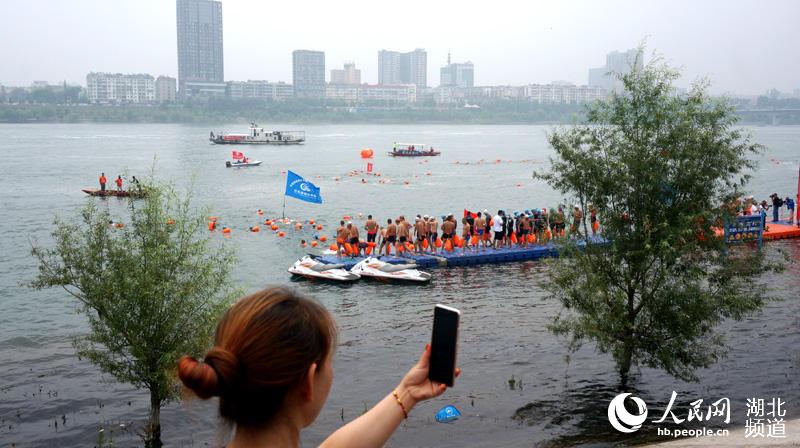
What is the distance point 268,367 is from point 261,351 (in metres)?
0.06

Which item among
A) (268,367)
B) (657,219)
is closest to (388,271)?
(657,219)

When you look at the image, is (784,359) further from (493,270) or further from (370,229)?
(370,229)

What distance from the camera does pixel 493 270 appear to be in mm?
30375

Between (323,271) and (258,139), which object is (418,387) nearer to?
(323,271)

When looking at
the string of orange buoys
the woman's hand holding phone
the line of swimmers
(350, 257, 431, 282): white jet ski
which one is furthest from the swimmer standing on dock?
the woman's hand holding phone

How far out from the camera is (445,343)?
9.16 feet

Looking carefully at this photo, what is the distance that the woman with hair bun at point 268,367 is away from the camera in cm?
243

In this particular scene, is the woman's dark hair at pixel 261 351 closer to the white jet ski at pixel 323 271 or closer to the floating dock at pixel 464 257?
the white jet ski at pixel 323 271

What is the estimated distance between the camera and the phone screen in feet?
9.09

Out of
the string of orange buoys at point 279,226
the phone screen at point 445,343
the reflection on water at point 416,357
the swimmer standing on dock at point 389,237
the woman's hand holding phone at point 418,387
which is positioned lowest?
the reflection on water at point 416,357

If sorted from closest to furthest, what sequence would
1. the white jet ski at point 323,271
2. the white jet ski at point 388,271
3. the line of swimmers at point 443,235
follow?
the white jet ski at point 388,271
the white jet ski at point 323,271
the line of swimmers at point 443,235

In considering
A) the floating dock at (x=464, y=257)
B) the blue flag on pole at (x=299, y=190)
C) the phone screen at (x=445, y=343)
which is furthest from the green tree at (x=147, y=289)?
the blue flag on pole at (x=299, y=190)

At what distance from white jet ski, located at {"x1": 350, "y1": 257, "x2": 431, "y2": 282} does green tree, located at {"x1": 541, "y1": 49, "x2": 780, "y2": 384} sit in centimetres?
1200

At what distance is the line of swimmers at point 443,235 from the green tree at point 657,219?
13.8m
